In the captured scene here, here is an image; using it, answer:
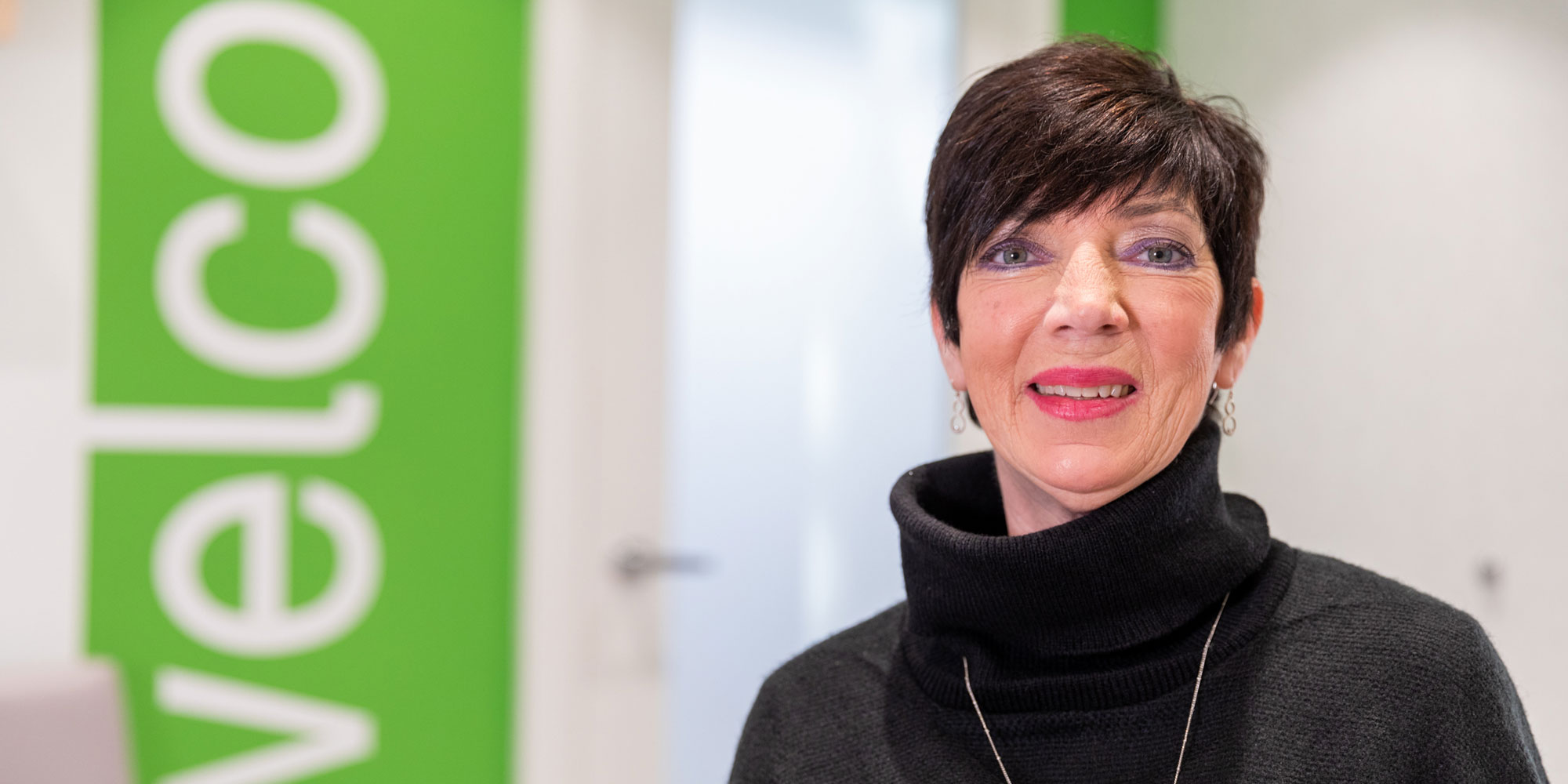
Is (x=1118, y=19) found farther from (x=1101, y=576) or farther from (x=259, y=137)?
(x=1101, y=576)

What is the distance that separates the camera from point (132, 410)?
6.28ft

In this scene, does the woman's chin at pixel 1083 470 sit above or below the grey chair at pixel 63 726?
above

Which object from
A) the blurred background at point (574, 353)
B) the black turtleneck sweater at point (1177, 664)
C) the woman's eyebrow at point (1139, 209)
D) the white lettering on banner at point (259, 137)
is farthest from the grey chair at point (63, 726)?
the woman's eyebrow at point (1139, 209)

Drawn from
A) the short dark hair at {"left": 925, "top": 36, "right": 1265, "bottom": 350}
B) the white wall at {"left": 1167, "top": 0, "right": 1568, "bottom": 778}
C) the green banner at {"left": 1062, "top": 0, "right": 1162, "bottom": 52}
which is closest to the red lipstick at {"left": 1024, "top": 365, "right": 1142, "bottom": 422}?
the short dark hair at {"left": 925, "top": 36, "right": 1265, "bottom": 350}

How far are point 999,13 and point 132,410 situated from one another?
A: 1.85 meters

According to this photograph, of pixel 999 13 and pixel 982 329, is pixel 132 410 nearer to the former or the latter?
pixel 982 329

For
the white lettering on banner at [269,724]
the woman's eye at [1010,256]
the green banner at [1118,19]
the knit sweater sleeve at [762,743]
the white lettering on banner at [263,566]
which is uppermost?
the green banner at [1118,19]

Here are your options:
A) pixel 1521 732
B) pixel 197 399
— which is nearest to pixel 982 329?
pixel 1521 732

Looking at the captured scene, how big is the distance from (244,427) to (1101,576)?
1.61m

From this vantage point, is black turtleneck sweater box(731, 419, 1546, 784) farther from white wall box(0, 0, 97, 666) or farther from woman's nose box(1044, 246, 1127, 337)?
white wall box(0, 0, 97, 666)

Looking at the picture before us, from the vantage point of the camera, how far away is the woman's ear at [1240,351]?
0.92 m

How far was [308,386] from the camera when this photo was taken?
80.0 inches

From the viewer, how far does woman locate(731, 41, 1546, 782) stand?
2.64 feet

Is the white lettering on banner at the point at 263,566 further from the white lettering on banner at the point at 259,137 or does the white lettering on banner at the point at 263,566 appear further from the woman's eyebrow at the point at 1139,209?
the woman's eyebrow at the point at 1139,209
